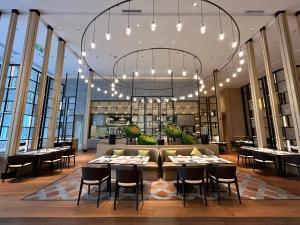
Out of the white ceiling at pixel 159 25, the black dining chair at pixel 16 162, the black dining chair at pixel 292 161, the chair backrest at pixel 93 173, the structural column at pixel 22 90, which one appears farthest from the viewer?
the white ceiling at pixel 159 25

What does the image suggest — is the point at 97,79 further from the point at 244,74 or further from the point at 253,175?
the point at 253,175

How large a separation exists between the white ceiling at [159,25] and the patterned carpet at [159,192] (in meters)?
5.90

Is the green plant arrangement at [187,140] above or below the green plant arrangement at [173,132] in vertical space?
below

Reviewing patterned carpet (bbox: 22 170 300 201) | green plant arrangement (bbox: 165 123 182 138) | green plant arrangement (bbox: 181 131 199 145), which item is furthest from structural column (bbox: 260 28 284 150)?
green plant arrangement (bbox: 165 123 182 138)

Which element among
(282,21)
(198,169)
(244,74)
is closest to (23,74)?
(198,169)

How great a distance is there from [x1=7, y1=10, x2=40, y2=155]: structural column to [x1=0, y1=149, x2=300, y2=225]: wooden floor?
6.59ft

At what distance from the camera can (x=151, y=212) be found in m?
3.01

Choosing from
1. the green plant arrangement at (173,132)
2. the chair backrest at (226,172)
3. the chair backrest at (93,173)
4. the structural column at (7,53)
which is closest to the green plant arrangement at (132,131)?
the green plant arrangement at (173,132)

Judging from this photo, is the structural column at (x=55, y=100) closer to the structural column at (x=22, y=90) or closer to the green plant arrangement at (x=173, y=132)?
the structural column at (x=22, y=90)

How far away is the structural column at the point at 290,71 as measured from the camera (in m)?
5.26

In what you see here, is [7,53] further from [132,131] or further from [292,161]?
[292,161]

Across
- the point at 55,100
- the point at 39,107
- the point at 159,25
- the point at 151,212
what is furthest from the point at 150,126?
the point at 151,212

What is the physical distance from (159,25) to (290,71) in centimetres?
512

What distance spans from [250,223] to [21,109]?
271 inches
